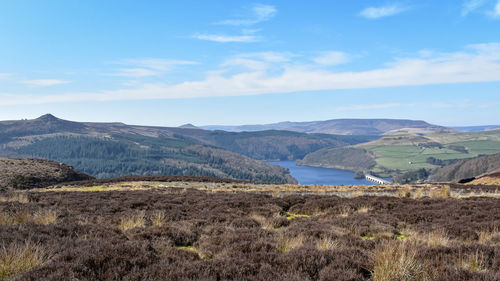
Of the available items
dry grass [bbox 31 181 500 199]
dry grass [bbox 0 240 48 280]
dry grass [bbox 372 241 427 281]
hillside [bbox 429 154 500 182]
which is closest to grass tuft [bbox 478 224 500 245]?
dry grass [bbox 372 241 427 281]

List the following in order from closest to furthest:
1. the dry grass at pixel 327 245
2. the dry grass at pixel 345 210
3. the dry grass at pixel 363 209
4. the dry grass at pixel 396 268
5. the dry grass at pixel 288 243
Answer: the dry grass at pixel 396 268 → the dry grass at pixel 327 245 → the dry grass at pixel 288 243 → the dry grass at pixel 363 209 → the dry grass at pixel 345 210

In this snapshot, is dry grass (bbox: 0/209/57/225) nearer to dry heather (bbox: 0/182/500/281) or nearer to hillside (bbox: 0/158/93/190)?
dry heather (bbox: 0/182/500/281)

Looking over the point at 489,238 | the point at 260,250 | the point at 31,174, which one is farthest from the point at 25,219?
the point at 31,174

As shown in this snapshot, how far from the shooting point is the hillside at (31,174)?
51500 mm

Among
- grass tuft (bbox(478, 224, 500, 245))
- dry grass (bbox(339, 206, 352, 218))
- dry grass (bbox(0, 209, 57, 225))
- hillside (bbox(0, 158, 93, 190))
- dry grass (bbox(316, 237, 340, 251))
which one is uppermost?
dry grass (bbox(316, 237, 340, 251))

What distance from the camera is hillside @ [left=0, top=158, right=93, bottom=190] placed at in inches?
2028

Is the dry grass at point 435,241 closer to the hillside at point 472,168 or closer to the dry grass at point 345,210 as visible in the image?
the dry grass at point 345,210

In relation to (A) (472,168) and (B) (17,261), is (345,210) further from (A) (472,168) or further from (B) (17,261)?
(A) (472,168)

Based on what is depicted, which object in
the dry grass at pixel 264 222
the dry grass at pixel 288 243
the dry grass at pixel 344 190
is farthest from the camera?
the dry grass at pixel 344 190

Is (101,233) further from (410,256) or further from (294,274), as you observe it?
(410,256)

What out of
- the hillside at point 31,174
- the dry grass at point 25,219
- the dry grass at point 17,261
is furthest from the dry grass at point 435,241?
the hillside at point 31,174

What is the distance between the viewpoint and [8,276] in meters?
5.65

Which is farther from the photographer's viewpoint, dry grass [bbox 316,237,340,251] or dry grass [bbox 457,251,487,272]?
dry grass [bbox 316,237,340,251]

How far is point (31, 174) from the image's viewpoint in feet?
184
